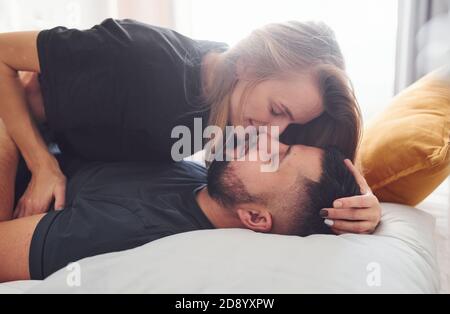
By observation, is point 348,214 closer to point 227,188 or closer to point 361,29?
point 227,188

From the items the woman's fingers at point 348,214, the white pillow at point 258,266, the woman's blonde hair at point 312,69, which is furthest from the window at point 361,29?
the white pillow at point 258,266

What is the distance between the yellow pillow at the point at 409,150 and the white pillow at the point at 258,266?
0.18m

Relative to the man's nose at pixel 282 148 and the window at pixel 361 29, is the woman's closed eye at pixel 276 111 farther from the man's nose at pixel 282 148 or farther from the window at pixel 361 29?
the window at pixel 361 29

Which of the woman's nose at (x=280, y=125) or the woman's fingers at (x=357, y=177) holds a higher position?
the woman's nose at (x=280, y=125)

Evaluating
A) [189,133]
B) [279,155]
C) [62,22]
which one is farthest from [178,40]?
[62,22]

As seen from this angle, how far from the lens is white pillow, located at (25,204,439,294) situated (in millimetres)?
580

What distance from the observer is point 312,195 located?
2.41 feet

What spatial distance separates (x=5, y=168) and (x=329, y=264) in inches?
23.5

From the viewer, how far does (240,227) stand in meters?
0.78

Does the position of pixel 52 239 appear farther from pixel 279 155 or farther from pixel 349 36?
pixel 349 36

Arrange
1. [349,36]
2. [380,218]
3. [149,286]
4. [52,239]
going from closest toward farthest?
[149,286], [52,239], [380,218], [349,36]

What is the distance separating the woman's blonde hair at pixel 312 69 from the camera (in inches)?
31.1

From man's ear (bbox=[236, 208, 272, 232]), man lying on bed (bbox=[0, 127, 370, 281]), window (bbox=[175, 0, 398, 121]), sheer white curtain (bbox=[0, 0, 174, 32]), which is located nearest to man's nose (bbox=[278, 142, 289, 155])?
man lying on bed (bbox=[0, 127, 370, 281])

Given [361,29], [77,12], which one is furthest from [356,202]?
[77,12]
